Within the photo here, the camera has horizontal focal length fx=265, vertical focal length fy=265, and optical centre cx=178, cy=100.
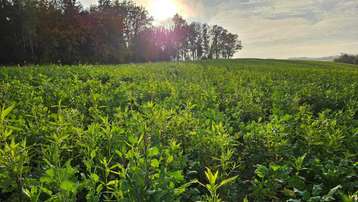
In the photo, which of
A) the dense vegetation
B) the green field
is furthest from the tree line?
the dense vegetation

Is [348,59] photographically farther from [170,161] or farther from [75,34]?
[170,161]

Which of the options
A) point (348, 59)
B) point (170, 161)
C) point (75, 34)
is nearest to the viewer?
point (170, 161)

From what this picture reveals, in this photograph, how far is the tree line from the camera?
3853 cm

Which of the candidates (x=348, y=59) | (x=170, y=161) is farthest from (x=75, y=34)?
(x=348, y=59)

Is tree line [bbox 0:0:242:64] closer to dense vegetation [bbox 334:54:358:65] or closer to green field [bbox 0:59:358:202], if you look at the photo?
green field [bbox 0:59:358:202]

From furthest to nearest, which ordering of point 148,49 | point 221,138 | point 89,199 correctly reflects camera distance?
point 148,49 → point 221,138 → point 89,199

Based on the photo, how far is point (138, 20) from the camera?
69562 mm

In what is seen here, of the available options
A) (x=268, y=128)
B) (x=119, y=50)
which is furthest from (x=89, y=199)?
(x=119, y=50)

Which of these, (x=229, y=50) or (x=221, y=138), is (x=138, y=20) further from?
(x=221, y=138)

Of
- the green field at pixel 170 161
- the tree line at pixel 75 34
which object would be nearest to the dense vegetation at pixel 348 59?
the tree line at pixel 75 34

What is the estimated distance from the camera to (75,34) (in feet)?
144

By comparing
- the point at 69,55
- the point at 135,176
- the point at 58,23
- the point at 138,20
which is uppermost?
the point at 138,20

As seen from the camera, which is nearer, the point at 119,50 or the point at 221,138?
the point at 221,138

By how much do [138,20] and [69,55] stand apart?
102 feet
